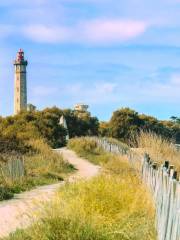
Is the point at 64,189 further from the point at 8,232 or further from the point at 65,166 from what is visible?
the point at 65,166

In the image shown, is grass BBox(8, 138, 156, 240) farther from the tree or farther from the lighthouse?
the lighthouse

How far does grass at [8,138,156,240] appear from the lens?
38.6 feet

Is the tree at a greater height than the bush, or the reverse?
the tree

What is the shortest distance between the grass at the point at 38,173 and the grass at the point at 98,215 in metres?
6.31

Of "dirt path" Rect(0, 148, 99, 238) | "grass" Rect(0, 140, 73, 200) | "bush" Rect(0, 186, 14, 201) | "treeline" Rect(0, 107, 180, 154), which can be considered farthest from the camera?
"treeline" Rect(0, 107, 180, 154)

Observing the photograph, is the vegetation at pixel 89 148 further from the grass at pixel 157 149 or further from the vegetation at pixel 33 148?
the grass at pixel 157 149

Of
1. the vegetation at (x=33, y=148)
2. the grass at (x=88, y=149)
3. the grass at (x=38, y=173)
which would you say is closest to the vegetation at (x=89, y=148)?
the grass at (x=88, y=149)

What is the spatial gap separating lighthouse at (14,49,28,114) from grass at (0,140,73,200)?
7083 centimetres

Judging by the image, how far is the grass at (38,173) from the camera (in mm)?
23872

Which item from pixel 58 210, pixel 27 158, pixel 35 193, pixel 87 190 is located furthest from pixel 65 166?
pixel 58 210

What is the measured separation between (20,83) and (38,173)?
290 feet

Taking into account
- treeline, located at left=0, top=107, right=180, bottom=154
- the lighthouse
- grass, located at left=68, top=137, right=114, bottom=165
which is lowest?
grass, located at left=68, top=137, right=114, bottom=165

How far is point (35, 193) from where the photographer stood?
22469 millimetres

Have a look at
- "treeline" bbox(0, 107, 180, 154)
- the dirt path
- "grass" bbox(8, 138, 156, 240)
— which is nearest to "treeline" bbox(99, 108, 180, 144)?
"treeline" bbox(0, 107, 180, 154)
